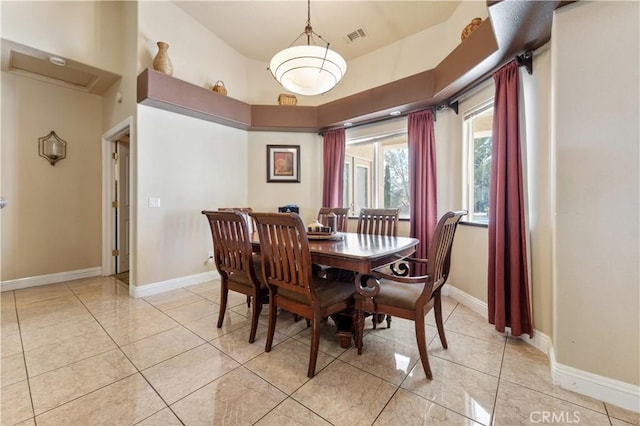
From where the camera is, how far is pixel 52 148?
11.6 ft

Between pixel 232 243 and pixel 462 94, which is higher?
pixel 462 94

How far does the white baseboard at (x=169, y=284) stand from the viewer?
299 cm

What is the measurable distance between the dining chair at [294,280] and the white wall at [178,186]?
2.09 metres

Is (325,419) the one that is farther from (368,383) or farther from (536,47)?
(536,47)

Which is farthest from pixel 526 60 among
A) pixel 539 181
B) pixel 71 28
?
pixel 71 28

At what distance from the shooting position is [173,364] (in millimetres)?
1725

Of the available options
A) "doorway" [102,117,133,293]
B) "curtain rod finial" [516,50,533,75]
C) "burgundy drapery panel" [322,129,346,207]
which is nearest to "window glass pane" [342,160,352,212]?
"burgundy drapery panel" [322,129,346,207]

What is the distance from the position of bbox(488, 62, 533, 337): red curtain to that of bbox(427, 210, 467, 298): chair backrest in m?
0.64

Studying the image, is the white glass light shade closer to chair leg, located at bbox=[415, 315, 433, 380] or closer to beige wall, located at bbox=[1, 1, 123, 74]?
chair leg, located at bbox=[415, 315, 433, 380]

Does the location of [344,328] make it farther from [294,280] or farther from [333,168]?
[333,168]

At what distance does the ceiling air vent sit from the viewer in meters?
3.54

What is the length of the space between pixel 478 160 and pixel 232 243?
273cm

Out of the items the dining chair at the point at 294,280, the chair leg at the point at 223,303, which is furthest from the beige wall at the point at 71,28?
the dining chair at the point at 294,280

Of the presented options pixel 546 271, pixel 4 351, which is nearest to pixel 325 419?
pixel 546 271
